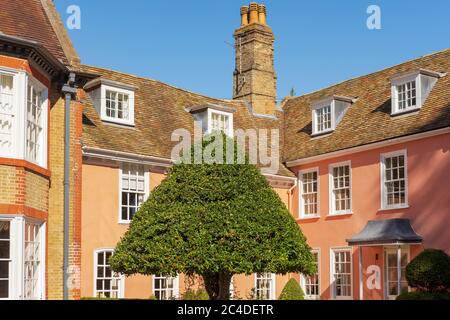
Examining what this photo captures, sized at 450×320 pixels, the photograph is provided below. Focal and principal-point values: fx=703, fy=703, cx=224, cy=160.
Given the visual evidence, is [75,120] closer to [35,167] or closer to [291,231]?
[35,167]

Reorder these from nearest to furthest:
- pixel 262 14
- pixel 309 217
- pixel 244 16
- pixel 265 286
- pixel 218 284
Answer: pixel 218 284 < pixel 265 286 < pixel 309 217 < pixel 262 14 < pixel 244 16

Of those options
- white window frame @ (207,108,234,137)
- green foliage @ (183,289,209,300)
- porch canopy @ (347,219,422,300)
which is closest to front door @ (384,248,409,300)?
porch canopy @ (347,219,422,300)

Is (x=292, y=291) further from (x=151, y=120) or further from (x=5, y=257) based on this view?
Answer: (x=5, y=257)

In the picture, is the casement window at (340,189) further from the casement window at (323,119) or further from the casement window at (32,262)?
the casement window at (32,262)

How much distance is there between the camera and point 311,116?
31.2m

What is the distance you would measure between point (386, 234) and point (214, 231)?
889cm

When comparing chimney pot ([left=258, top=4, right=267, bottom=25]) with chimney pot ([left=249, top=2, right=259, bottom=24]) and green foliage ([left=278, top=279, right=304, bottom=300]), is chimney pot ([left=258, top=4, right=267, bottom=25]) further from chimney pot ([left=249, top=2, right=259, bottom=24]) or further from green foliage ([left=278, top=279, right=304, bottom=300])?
green foliage ([left=278, top=279, right=304, bottom=300])

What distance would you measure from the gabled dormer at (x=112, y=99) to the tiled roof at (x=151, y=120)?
9.6 inches

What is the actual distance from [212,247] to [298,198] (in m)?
12.2

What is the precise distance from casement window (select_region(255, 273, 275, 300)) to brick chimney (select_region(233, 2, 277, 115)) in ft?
25.3

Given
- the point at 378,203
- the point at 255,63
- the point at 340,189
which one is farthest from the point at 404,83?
the point at 255,63

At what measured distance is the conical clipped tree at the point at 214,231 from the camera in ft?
58.4

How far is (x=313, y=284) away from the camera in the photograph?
28.6 m
